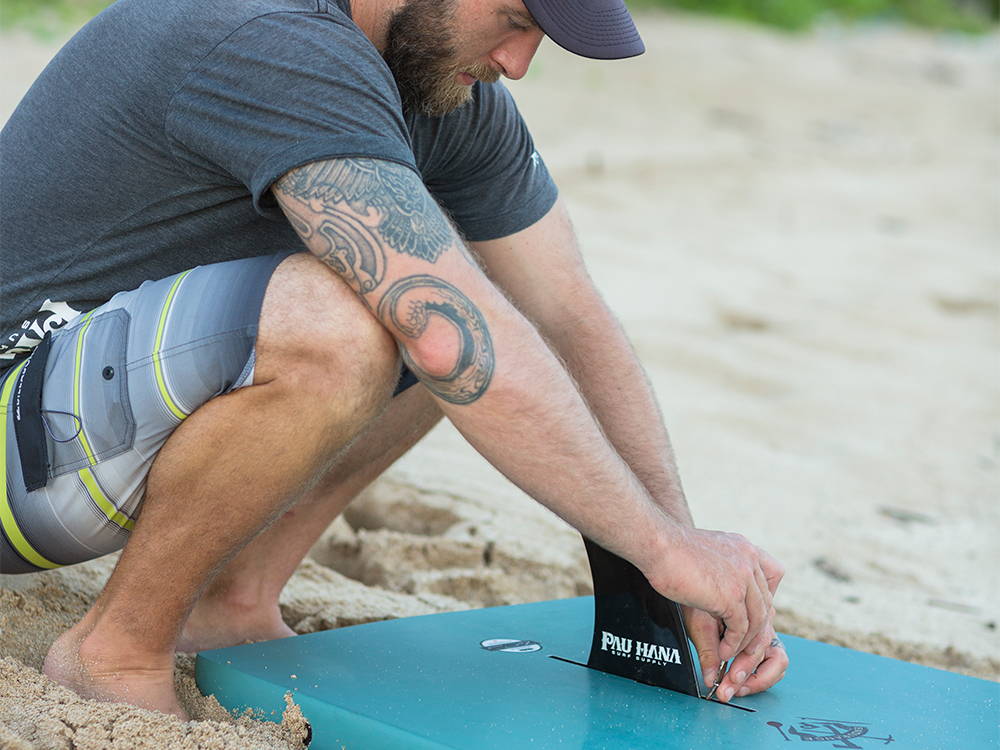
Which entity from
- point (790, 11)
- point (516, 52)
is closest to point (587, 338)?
point (516, 52)

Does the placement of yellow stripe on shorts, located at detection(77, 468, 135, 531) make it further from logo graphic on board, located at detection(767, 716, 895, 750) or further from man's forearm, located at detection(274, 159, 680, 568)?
logo graphic on board, located at detection(767, 716, 895, 750)

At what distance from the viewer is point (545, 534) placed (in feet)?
8.75

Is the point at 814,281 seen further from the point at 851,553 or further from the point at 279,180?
the point at 279,180

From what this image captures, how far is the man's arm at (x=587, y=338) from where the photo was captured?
192 cm

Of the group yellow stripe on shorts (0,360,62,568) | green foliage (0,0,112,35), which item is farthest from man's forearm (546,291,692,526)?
green foliage (0,0,112,35)

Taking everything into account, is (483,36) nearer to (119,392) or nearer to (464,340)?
(464,340)

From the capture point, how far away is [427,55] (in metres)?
1.73

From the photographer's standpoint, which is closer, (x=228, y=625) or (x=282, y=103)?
(x=282, y=103)

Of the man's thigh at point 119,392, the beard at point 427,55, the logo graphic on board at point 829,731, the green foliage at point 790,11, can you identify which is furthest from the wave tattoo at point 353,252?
the green foliage at point 790,11

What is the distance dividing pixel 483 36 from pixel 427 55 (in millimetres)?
83

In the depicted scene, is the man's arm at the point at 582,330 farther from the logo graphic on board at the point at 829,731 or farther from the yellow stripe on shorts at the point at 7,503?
the yellow stripe on shorts at the point at 7,503

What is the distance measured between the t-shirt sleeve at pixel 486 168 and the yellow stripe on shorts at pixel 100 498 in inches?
28.0

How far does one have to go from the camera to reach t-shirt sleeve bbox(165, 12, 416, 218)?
1473mm

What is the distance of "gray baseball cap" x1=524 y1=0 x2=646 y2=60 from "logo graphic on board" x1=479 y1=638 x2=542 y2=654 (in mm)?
846
